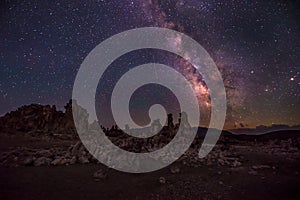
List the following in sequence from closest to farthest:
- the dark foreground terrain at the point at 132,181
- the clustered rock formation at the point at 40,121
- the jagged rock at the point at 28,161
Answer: the dark foreground terrain at the point at 132,181
the jagged rock at the point at 28,161
the clustered rock formation at the point at 40,121

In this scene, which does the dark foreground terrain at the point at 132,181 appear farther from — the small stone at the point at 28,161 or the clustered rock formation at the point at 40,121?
the clustered rock formation at the point at 40,121

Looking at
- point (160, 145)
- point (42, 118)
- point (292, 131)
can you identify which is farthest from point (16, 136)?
point (292, 131)

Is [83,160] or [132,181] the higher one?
[83,160]

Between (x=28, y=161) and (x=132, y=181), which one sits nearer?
(x=132, y=181)

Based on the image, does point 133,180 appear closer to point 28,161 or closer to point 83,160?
point 83,160

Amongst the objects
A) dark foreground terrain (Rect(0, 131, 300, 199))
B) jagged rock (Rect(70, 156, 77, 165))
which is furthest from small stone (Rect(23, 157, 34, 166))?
jagged rock (Rect(70, 156, 77, 165))

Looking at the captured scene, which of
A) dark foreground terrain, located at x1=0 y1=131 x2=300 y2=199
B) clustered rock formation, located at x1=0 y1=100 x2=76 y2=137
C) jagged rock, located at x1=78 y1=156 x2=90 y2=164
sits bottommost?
dark foreground terrain, located at x1=0 y1=131 x2=300 y2=199

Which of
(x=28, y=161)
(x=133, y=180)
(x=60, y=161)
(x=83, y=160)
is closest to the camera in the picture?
(x=133, y=180)

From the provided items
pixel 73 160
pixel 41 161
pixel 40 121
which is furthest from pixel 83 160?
pixel 40 121

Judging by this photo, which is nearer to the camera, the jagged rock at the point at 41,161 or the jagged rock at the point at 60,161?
the jagged rock at the point at 41,161

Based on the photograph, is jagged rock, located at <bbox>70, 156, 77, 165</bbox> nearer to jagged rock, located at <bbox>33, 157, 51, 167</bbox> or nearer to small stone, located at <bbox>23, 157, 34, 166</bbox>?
jagged rock, located at <bbox>33, 157, 51, 167</bbox>

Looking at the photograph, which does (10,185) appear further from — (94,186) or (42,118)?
(42,118)

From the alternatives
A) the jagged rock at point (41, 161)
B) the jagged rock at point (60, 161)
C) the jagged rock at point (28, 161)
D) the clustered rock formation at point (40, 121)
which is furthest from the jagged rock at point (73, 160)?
the clustered rock formation at point (40, 121)

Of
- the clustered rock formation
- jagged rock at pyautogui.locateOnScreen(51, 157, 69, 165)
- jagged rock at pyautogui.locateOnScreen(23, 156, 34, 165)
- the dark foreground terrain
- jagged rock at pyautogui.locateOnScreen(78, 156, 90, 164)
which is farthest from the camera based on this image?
the clustered rock formation
